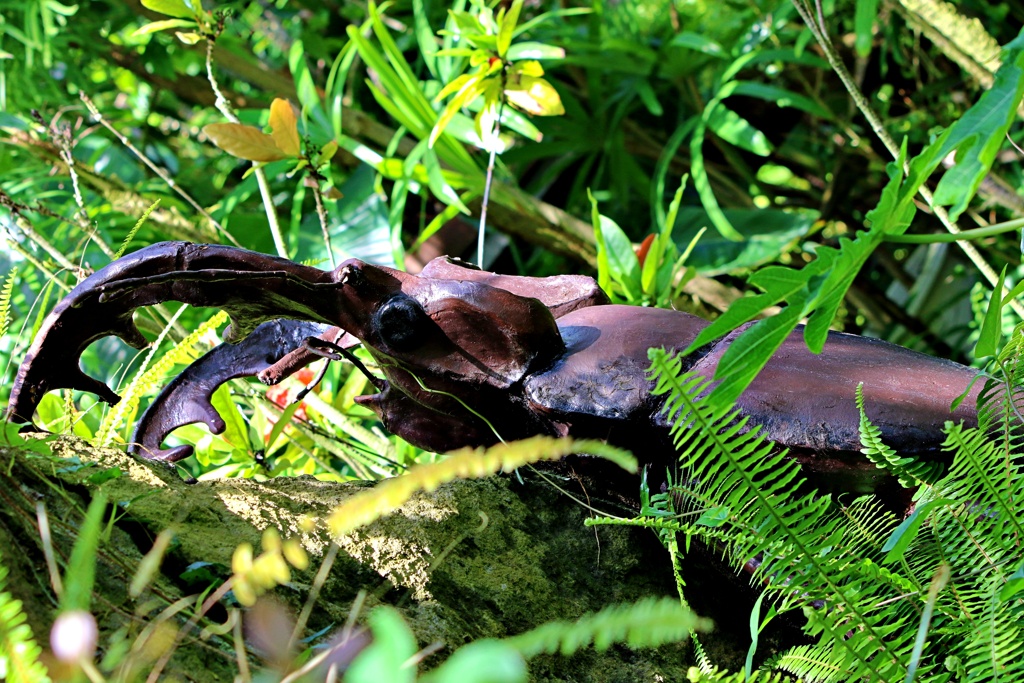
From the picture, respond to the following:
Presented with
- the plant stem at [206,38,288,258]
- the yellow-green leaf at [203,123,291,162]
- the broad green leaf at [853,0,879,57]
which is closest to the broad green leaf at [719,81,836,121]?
the broad green leaf at [853,0,879,57]

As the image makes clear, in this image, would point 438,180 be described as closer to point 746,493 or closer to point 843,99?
point 746,493

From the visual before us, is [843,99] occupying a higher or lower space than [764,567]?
higher

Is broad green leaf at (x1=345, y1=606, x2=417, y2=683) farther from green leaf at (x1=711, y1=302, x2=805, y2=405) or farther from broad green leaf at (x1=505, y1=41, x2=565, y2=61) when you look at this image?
broad green leaf at (x1=505, y1=41, x2=565, y2=61)

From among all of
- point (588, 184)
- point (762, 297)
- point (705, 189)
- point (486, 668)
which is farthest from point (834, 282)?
point (588, 184)

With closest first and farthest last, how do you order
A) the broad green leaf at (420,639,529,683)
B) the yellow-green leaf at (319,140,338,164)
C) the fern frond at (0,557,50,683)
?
the broad green leaf at (420,639,529,683), the fern frond at (0,557,50,683), the yellow-green leaf at (319,140,338,164)

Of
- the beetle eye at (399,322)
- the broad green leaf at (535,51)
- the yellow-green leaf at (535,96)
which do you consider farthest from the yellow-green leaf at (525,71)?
the beetle eye at (399,322)

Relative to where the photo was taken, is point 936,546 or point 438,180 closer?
point 936,546

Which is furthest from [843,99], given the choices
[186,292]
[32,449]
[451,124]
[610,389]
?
[32,449]
